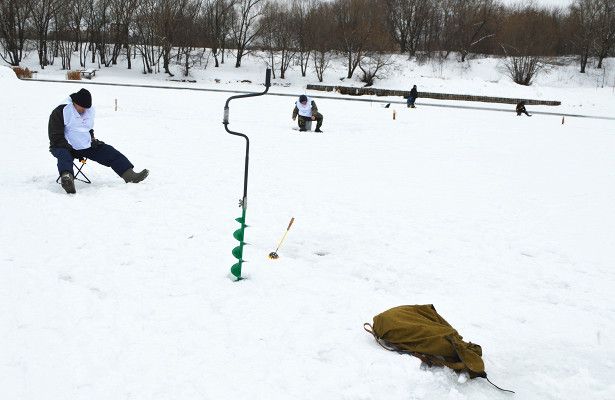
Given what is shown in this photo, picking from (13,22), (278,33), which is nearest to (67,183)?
(278,33)

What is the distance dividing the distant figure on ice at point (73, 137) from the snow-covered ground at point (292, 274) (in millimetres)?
425

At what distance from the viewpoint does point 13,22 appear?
5266cm

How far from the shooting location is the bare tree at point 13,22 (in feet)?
172

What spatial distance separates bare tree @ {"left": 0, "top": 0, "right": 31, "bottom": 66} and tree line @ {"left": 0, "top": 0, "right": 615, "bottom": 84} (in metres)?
0.11

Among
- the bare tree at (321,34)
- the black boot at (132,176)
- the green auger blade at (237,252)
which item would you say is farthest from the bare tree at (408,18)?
the green auger blade at (237,252)

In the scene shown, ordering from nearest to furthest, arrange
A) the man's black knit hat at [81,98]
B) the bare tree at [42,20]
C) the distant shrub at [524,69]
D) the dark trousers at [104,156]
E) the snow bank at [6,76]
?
the man's black knit hat at [81,98] < the dark trousers at [104,156] < the snow bank at [6,76] < the distant shrub at [524,69] < the bare tree at [42,20]

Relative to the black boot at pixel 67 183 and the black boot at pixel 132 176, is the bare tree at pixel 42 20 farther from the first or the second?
the black boot at pixel 67 183

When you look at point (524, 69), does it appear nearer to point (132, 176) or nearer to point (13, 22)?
point (132, 176)

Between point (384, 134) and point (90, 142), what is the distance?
12.5 meters

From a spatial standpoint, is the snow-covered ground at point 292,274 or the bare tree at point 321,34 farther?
the bare tree at point 321,34

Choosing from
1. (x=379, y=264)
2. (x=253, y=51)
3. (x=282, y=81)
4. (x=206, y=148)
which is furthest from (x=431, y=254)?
(x=253, y=51)

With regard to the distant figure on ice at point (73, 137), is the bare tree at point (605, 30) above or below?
above

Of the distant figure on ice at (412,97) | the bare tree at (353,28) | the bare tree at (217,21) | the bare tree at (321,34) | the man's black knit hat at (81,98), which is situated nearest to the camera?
the man's black knit hat at (81,98)

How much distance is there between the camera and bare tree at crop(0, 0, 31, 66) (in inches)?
2066
